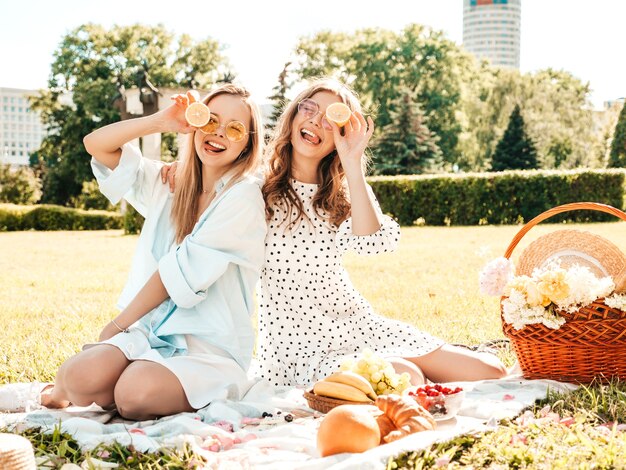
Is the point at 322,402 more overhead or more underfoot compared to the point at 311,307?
more underfoot

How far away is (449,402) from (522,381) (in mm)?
912

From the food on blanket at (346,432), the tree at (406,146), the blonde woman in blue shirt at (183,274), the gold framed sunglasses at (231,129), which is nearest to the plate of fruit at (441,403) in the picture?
the food on blanket at (346,432)

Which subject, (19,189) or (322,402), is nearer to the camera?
(322,402)

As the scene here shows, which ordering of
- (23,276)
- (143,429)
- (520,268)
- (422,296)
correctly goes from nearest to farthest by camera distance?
(143,429) < (520,268) < (422,296) < (23,276)

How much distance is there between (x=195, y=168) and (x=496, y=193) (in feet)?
51.9

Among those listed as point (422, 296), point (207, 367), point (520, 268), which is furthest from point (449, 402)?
point (422, 296)

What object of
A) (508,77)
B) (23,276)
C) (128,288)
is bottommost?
(23,276)

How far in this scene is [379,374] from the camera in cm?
336

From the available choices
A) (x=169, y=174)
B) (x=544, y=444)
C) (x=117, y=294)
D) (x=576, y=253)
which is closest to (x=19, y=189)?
(x=117, y=294)

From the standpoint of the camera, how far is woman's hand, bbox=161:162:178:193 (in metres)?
4.07

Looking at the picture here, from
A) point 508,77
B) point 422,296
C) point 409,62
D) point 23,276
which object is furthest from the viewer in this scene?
point 508,77

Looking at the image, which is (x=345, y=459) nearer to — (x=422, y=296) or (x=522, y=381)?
(x=522, y=381)

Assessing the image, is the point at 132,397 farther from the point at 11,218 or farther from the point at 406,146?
the point at 406,146

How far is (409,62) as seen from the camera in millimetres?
→ 40031
